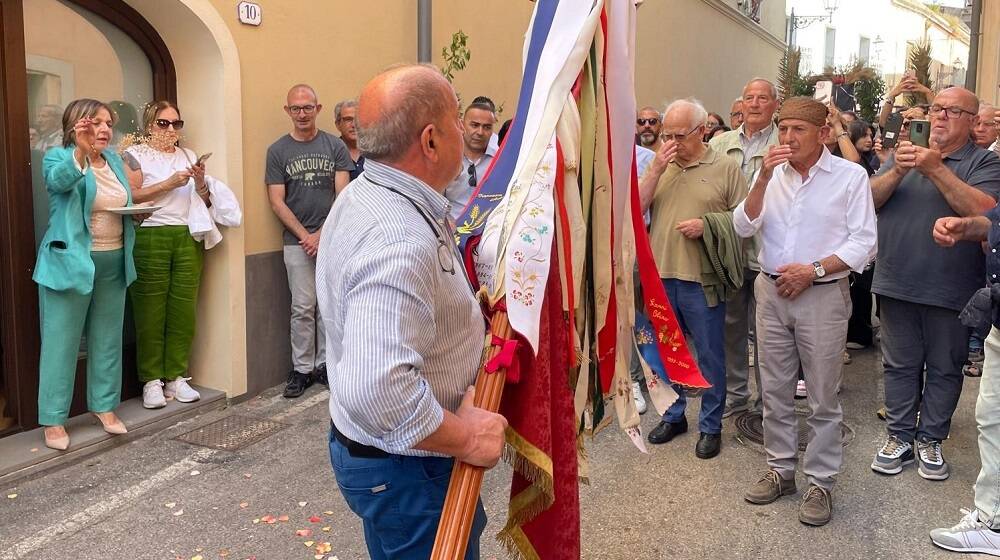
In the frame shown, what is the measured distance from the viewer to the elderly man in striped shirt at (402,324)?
1.75m

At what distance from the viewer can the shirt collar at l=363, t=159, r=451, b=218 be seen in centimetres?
197

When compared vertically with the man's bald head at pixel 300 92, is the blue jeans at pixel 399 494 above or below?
below

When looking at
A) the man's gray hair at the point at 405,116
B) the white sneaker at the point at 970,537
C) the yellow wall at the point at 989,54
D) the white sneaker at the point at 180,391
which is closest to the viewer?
the man's gray hair at the point at 405,116

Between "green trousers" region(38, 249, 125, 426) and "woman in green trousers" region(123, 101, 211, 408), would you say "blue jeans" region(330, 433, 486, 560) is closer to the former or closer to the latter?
"green trousers" region(38, 249, 125, 426)

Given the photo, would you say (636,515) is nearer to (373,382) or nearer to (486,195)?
(486,195)

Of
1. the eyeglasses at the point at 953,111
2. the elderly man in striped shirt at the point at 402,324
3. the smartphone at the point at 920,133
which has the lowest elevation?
the elderly man in striped shirt at the point at 402,324

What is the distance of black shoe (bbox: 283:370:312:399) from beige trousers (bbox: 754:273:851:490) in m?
3.37

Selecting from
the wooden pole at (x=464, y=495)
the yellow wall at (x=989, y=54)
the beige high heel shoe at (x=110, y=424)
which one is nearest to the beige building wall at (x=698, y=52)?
the yellow wall at (x=989, y=54)

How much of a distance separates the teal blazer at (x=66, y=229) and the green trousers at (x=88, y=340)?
11 cm

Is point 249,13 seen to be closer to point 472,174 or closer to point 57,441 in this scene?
point 472,174

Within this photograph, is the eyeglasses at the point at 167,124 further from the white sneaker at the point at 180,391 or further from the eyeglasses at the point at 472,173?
the eyeglasses at the point at 472,173

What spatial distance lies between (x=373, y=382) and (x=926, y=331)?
400cm

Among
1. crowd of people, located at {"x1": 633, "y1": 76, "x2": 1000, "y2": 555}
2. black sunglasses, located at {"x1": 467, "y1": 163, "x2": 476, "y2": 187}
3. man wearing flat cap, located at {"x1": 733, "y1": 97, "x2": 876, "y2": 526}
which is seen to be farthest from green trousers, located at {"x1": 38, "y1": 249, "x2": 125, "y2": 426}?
man wearing flat cap, located at {"x1": 733, "y1": 97, "x2": 876, "y2": 526}

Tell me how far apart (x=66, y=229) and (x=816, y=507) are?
14.0 ft
